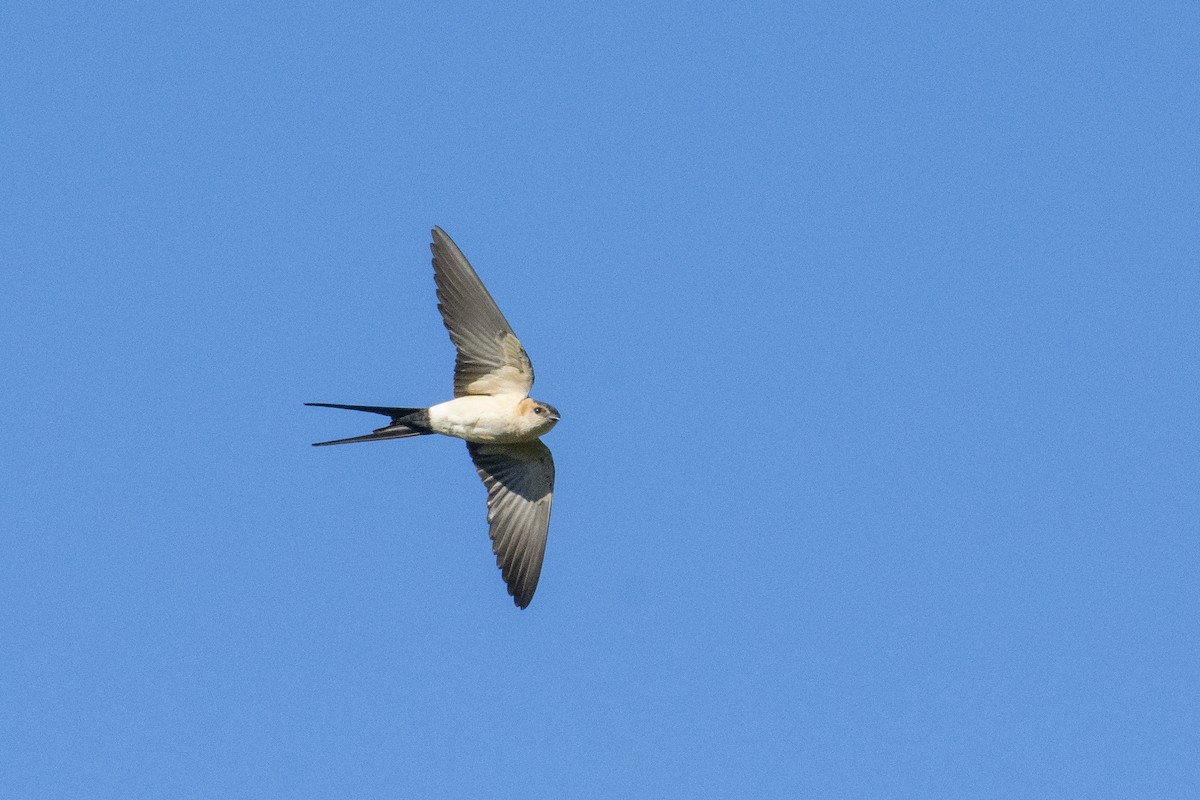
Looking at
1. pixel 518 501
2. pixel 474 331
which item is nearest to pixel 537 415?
pixel 474 331

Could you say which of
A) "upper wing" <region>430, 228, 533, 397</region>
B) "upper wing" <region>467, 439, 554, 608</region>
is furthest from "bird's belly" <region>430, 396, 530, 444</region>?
"upper wing" <region>467, 439, 554, 608</region>

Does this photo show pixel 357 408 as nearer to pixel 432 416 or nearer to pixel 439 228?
pixel 432 416

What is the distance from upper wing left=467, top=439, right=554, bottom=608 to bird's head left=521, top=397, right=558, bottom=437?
55 cm

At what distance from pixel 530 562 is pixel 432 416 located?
126cm

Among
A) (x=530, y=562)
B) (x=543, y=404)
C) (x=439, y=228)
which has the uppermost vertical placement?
(x=439, y=228)

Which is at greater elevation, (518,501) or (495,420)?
(495,420)

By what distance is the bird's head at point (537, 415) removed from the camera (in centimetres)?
1174

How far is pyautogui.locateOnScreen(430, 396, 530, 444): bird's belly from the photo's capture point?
11.8 meters

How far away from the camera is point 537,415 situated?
11750 millimetres

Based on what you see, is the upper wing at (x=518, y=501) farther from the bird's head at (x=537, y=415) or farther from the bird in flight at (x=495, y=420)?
the bird's head at (x=537, y=415)

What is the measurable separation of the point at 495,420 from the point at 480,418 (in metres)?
0.10

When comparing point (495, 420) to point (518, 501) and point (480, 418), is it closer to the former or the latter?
point (480, 418)

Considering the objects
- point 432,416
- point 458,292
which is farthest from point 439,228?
point 432,416

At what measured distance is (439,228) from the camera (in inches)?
456
